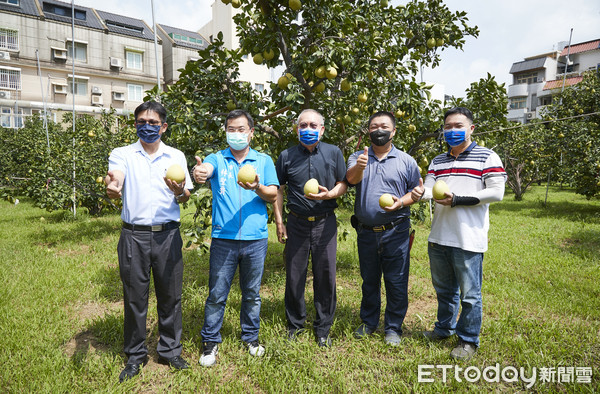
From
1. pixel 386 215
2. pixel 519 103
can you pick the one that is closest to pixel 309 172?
pixel 386 215

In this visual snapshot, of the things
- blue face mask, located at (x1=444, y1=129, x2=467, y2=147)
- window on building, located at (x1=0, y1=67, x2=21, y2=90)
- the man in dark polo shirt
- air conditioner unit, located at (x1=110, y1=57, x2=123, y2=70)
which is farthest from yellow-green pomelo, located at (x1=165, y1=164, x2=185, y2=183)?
air conditioner unit, located at (x1=110, y1=57, x2=123, y2=70)

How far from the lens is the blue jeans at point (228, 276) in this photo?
2.62 metres

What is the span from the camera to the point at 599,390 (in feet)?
7.63

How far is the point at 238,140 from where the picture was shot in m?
2.61

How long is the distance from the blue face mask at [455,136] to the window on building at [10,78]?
25.3 meters

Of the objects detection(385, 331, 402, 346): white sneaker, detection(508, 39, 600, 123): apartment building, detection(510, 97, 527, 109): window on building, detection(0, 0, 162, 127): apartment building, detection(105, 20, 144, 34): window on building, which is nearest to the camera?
detection(385, 331, 402, 346): white sneaker

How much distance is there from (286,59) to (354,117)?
1.04 meters

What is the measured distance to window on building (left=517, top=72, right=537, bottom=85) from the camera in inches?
1336

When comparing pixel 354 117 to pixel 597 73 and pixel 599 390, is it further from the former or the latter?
pixel 597 73

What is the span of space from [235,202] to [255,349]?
1.16 m

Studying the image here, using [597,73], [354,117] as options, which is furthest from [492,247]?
[597,73]

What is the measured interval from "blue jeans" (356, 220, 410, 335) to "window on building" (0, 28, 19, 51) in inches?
998

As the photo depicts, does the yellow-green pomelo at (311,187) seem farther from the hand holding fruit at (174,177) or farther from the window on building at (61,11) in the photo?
the window on building at (61,11)

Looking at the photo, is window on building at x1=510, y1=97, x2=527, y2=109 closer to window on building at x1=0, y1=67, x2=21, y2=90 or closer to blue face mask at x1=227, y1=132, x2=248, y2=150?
blue face mask at x1=227, y1=132, x2=248, y2=150
